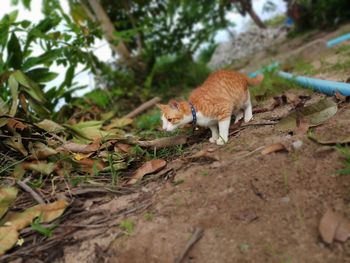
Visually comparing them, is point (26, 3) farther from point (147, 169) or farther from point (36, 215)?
point (36, 215)

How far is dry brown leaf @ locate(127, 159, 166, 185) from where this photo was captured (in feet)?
9.22

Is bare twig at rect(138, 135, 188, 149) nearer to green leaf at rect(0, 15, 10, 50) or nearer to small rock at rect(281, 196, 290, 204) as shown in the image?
small rock at rect(281, 196, 290, 204)

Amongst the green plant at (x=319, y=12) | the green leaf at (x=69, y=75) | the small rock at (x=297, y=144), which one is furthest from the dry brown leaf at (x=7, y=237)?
the green plant at (x=319, y=12)

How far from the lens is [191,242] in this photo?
82.5 inches

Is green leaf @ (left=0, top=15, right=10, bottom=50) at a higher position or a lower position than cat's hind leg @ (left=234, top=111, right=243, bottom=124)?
higher

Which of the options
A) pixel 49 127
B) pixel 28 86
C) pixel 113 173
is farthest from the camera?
pixel 28 86

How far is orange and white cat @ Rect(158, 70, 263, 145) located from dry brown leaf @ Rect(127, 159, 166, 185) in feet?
1.81

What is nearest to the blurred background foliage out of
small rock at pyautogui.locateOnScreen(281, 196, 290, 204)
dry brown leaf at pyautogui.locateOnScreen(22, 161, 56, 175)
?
dry brown leaf at pyautogui.locateOnScreen(22, 161, 56, 175)

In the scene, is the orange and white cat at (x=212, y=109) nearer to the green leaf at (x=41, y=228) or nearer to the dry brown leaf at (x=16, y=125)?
the dry brown leaf at (x=16, y=125)

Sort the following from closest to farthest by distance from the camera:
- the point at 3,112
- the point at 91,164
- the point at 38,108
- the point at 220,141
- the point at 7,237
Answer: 1. the point at 7,237
2. the point at 91,164
3. the point at 220,141
4. the point at 3,112
5. the point at 38,108

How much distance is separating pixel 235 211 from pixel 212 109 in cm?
133

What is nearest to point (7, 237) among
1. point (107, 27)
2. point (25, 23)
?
point (25, 23)

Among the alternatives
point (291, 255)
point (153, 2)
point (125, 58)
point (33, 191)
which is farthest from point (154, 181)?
point (153, 2)

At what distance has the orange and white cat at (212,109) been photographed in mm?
3389
